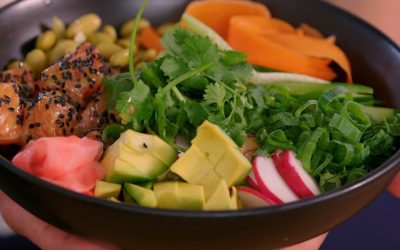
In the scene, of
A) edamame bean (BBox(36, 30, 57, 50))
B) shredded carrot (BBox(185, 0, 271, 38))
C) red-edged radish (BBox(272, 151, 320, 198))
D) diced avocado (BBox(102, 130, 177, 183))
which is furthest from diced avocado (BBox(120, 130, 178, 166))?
shredded carrot (BBox(185, 0, 271, 38))

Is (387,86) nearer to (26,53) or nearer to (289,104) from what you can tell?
(289,104)

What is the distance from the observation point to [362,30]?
62.7 inches

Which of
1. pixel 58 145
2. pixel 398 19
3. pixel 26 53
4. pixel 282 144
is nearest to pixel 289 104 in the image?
pixel 282 144

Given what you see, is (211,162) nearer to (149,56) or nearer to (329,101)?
(329,101)

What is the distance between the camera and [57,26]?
1643mm

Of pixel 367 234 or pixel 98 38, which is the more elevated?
pixel 98 38

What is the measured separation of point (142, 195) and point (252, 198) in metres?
0.21

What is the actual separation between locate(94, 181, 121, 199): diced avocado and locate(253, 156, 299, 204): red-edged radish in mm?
270

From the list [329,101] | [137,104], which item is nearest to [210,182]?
[137,104]

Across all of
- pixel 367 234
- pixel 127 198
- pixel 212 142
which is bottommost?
pixel 367 234

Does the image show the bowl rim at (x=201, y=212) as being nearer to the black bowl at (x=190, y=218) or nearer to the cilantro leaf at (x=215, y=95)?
the black bowl at (x=190, y=218)

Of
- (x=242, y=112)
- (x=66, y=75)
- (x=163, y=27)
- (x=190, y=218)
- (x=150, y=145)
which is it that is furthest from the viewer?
(x=163, y=27)

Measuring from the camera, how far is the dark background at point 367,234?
1.39m

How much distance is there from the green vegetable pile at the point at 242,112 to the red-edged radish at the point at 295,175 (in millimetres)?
26
